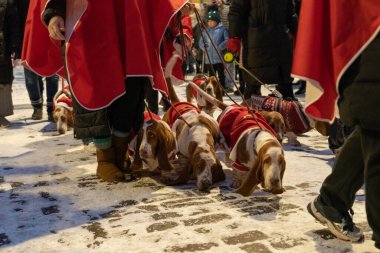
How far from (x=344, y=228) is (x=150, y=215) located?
1099mm

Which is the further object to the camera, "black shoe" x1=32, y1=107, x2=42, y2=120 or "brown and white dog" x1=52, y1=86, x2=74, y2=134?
"black shoe" x1=32, y1=107, x2=42, y2=120

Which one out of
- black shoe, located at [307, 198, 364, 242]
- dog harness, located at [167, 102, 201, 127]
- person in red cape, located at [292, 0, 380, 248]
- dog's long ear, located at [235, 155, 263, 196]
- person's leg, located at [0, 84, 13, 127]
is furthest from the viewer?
person's leg, located at [0, 84, 13, 127]

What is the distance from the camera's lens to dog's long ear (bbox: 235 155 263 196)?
9.96 feet

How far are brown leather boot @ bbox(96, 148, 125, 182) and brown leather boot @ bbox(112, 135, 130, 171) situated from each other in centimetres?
4

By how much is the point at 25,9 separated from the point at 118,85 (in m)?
3.20

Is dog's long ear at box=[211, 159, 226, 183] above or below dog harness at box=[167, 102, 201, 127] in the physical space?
below

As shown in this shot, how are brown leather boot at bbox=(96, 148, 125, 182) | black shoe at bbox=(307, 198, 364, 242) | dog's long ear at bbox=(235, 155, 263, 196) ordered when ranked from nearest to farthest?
black shoe at bbox=(307, 198, 364, 242) → dog's long ear at bbox=(235, 155, 263, 196) → brown leather boot at bbox=(96, 148, 125, 182)

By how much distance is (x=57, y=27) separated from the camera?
329 cm

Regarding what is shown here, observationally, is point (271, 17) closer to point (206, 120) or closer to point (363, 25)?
point (206, 120)

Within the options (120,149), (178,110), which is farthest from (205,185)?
(178,110)

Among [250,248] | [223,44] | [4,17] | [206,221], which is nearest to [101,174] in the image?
[206,221]

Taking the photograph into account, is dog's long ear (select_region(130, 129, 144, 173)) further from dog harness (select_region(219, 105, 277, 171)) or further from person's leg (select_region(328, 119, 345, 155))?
person's leg (select_region(328, 119, 345, 155))

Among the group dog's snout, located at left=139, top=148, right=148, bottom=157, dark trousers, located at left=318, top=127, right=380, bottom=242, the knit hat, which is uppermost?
the knit hat

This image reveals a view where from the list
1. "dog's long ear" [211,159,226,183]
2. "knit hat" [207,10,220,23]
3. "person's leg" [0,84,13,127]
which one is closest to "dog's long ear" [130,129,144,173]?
"dog's long ear" [211,159,226,183]
